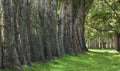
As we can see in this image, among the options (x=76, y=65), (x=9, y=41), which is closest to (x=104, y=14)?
(x=76, y=65)

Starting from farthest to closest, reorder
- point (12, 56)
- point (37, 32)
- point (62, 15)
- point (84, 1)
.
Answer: point (84, 1) → point (62, 15) → point (37, 32) → point (12, 56)

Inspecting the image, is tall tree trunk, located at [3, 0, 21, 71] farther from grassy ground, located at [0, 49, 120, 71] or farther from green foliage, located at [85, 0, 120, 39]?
green foliage, located at [85, 0, 120, 39]

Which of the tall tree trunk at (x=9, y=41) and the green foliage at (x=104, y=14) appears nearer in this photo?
the tall tree trunk at (x=9, y=41)

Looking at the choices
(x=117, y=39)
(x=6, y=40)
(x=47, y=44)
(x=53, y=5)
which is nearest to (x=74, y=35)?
(x=53, y=5)

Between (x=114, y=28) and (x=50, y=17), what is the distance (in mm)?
34018

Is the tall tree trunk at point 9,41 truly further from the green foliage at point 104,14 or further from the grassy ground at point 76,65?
the green foliage at point 104,14

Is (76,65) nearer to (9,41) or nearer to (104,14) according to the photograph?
(9,41)

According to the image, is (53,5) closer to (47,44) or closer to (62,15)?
(47,44)

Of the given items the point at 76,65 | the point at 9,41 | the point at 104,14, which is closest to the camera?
the point at 9,41

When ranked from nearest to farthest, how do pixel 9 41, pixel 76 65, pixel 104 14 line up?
pixel 9 41 → pixel 76 65 → pixel 104 14

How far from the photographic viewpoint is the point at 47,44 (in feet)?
82.0

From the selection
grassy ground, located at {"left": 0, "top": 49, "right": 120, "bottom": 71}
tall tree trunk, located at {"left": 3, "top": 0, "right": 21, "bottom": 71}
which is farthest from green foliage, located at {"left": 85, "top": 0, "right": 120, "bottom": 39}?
tall tree trunk, located at {"left": 3, "top": 0, "right": 21, "bottom": 71}

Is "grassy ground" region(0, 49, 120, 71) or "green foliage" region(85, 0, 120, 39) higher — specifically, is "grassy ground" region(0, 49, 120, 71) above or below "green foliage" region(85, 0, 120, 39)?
below

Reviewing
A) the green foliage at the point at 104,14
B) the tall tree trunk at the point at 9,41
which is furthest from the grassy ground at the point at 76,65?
the green foliage at the point at 104,14
